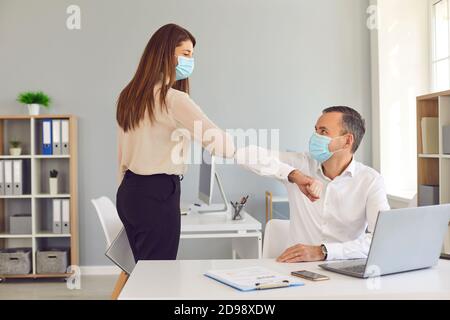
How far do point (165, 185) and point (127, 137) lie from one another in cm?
23

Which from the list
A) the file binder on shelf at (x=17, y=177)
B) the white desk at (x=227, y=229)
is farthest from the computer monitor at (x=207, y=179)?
the file binder on shelf at (x=17, y=177)

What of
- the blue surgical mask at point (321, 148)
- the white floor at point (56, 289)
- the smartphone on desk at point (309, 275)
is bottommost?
the white floor at point (56, 289)

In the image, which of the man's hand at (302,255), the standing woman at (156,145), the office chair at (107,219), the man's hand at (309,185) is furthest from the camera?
the office chair at (107,219)

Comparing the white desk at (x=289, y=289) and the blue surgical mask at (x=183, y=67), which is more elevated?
the blue surgical mask at (x=183, y=67)

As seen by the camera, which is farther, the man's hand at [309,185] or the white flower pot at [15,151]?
the white flower pot at [15,151]

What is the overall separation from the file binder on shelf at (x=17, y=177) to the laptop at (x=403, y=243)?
11.5 ft

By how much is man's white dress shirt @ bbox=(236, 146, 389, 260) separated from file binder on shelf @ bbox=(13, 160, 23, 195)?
9.74ft

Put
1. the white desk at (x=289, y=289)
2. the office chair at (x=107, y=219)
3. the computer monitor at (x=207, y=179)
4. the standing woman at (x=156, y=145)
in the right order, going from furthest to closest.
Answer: the computer monitor at (x=207, y=179) < the office chair at (x=107, y=219) < the standing woman at (x=156, y=145) < the white desk at (x=289, y=289)

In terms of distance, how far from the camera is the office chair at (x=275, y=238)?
7.18ft

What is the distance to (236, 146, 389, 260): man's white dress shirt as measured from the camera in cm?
204

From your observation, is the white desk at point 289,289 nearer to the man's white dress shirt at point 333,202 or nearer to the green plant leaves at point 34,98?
the man's white dress shirt at point 333,202

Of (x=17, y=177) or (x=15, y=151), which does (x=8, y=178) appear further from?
(x=15, y=151)

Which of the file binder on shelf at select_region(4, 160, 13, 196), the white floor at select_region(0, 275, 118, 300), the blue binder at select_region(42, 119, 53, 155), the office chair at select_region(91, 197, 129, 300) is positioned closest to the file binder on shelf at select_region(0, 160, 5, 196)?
the file binder on shelf at select_region(4, 160, 13, 196)

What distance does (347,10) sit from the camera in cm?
490
